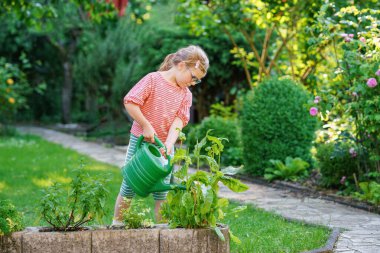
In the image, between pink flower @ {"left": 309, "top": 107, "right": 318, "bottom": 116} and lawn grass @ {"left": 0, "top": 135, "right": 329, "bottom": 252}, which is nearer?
lawn grass @ {"left": 0, "top": 135, "right": 329, "bottom": 252}

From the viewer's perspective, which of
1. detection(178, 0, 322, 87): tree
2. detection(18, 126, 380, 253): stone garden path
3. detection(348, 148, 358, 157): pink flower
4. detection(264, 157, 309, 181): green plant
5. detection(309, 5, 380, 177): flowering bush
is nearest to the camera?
detection(18, 126, 380, 253): stone garden path

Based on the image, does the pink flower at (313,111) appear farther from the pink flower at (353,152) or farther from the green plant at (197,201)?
the green plant at (197,201)

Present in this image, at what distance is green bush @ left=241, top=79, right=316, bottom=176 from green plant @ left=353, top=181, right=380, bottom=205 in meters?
1.75

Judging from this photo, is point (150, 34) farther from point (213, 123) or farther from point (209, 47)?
point (213, 123)

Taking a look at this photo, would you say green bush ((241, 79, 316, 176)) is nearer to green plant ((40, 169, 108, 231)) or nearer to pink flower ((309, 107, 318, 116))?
pink flower ((309, 107, 318, 116))

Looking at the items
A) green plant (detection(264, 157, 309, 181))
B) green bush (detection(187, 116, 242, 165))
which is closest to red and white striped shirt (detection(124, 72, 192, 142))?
green plant (detection(264, 157, 309, 181))

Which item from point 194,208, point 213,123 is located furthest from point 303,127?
point 194,208

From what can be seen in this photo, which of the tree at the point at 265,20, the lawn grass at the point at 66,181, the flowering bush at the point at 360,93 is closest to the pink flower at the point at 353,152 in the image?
the flowering bush at the point at 360,93

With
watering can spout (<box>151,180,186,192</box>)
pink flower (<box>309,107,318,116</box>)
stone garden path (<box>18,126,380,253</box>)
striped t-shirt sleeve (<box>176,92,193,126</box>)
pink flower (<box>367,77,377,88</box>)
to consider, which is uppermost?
pink flower (<box>367,77,377,88</box>)

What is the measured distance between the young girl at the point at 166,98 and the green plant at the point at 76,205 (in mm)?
636

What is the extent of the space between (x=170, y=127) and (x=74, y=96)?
20042mm

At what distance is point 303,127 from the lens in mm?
8359

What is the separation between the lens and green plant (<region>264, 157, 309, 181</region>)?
7930 millimetres

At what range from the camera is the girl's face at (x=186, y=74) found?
14.1 ft
